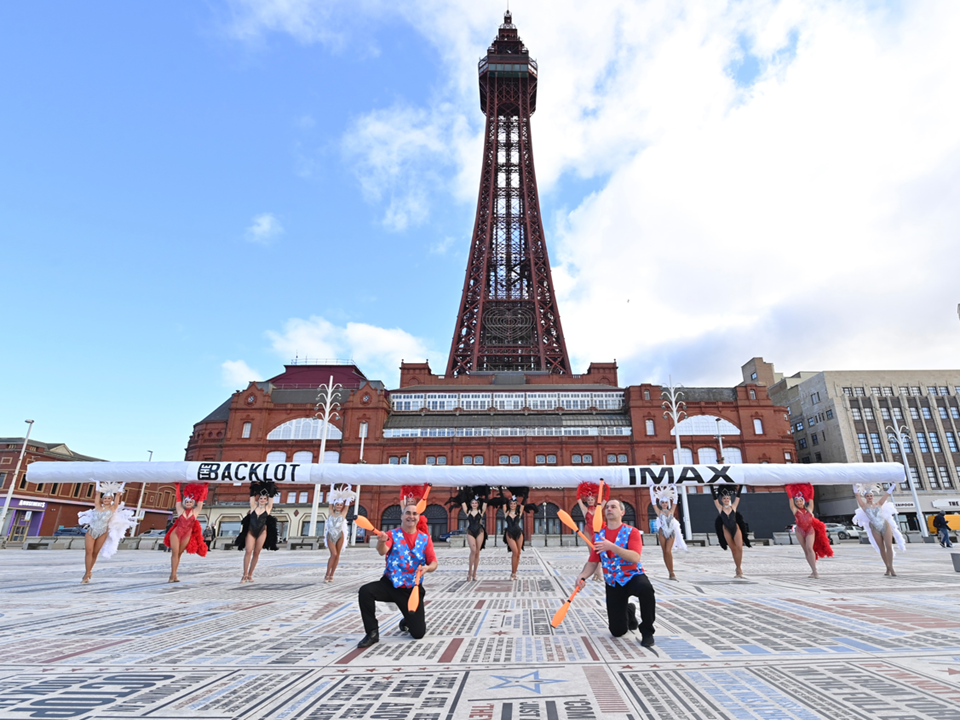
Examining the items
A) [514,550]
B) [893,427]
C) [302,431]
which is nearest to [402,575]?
[514,550]

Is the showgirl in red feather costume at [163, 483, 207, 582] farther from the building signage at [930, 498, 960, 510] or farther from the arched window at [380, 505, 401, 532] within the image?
the building signage at [930, 498, 960, 510]

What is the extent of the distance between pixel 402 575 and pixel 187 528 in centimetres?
837

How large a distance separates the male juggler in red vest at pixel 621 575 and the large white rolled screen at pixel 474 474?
535 centimetres

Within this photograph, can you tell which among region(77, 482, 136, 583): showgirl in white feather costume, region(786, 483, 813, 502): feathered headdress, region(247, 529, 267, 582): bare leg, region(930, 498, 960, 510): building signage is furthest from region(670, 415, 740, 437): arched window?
region(77, 482, 136, 583): showgirl in white feather costume

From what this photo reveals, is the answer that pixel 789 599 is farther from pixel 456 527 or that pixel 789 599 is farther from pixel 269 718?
pixel 456 527

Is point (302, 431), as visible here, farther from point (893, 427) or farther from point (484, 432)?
point (893, 427)

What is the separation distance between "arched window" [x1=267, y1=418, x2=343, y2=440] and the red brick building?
109mm

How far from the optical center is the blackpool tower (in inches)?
2990

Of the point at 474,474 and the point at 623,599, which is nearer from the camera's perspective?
the point at 623,599

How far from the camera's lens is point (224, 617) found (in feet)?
22.7

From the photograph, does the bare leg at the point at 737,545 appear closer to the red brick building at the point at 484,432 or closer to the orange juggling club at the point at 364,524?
the orange juggling club at the point at 364,524

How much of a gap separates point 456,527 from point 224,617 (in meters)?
44.3

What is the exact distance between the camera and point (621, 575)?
556 centimetres

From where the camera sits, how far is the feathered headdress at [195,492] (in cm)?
1178
